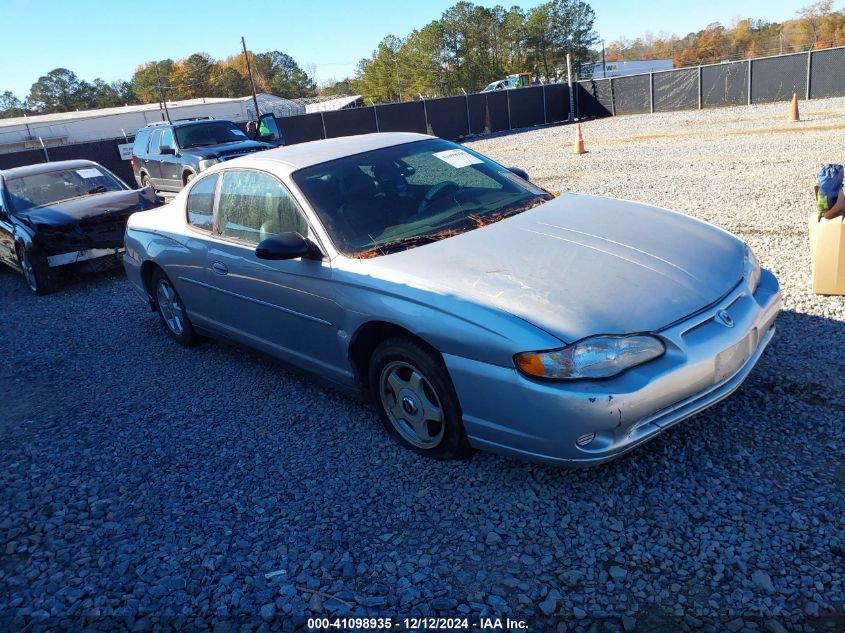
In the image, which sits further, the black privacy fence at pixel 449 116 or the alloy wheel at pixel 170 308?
the black privacy fence at pixel 449 116

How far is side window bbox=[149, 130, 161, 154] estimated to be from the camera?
1459 cm

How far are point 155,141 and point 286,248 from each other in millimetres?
12871

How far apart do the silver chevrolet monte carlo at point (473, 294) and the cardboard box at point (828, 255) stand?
1.43 meters

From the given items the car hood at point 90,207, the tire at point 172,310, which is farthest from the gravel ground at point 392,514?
the car hood at point 90,207

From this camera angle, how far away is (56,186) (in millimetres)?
9195

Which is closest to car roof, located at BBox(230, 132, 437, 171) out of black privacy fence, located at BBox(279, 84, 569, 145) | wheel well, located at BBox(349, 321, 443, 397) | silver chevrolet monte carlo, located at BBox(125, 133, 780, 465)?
silver chevrolet monte carlo, located at BBox(125, 133, 780, 465)

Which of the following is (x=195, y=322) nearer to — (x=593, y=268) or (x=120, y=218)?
(x=593, y=268)

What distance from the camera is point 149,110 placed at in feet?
192

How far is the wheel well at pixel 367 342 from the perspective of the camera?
329cm

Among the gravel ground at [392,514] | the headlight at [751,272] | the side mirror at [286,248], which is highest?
the side mirror at [286,248]

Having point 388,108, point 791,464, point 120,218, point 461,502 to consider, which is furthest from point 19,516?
point 388,108

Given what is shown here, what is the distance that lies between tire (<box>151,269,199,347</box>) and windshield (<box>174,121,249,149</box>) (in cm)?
893

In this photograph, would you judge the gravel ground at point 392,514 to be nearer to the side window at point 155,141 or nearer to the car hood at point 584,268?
the car hood at point 584,268

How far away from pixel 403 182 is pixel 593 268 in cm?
149
